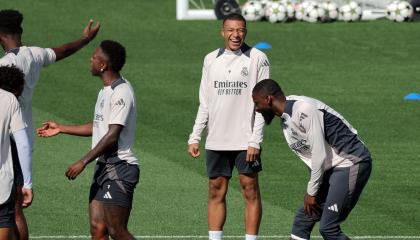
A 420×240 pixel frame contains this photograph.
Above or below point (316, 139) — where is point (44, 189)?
below

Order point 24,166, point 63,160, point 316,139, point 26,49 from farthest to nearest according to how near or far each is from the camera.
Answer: point 63,160 < point 26,49 < point 316,139 < point 24,166


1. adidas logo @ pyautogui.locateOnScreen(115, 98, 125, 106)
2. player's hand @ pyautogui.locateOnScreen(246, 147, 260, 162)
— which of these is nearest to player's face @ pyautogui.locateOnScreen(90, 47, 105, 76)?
adidas logo @ pyautogui.locateOnScreen(115, 98, 125, 106)

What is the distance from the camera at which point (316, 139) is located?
1119cm

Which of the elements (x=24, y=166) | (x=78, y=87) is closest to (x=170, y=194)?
(x=24, y=166)

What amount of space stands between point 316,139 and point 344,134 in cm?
43

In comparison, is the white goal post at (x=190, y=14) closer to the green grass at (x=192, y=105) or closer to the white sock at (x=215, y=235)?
the green grass at (x=192, y=105)

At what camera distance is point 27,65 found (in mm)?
11992

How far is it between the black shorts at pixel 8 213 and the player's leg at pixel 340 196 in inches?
115

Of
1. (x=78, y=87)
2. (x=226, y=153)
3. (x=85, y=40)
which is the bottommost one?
(x=78, y=87)

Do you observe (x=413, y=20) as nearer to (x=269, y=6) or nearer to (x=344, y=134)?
(x=269, y=6)

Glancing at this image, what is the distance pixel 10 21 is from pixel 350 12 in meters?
20.5

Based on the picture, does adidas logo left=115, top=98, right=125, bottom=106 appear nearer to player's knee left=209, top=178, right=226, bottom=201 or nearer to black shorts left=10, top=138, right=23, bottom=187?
black shorts left=10, top=138, right=23, bottom=187

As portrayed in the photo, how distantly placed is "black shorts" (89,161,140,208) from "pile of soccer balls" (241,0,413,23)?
802 inches

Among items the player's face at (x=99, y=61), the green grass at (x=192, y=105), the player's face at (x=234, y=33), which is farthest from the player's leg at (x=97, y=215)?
the green grass at (x=192, y=105)
